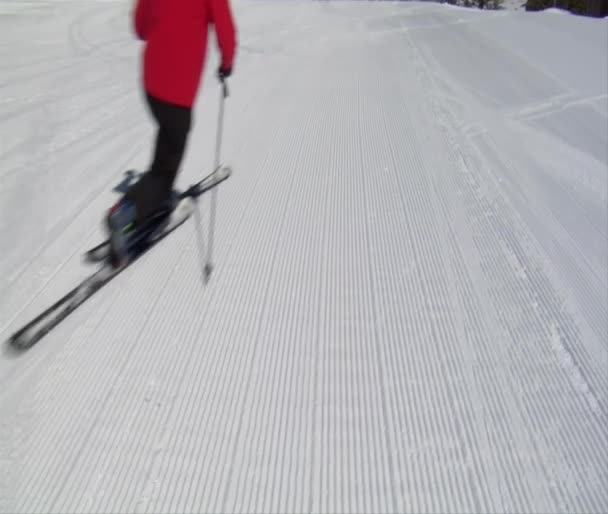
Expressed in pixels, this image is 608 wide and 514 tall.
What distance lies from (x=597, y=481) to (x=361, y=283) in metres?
1.20

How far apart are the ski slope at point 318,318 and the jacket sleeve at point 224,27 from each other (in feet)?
2.96

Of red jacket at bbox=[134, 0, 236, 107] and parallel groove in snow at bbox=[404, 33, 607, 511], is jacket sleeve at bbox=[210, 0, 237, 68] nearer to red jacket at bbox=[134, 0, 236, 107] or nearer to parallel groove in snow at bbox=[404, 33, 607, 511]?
red jacket at bbox=[134, 0, 236, 107]

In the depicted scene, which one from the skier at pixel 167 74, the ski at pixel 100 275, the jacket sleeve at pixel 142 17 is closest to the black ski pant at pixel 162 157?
the skier at pixel 167 74

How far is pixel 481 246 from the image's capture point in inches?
108

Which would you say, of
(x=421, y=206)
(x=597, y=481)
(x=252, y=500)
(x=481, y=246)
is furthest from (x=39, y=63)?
(x=597, y=481)

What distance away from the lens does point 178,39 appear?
2217mm

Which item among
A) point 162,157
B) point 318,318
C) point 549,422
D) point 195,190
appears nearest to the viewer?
point 549,422

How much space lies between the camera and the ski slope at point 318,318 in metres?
1.56

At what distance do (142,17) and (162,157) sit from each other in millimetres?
641

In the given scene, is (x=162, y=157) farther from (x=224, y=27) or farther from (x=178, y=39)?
(x=224, y=27)

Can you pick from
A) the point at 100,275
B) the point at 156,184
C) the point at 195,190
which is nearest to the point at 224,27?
the point at 156,184

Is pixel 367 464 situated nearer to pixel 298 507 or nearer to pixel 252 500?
pixel 298 507

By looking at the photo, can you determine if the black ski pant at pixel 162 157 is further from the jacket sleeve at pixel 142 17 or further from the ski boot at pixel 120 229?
the jacket sleeve at pixel 142 17

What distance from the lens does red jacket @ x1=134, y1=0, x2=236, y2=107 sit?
Result: 7.16 feet
